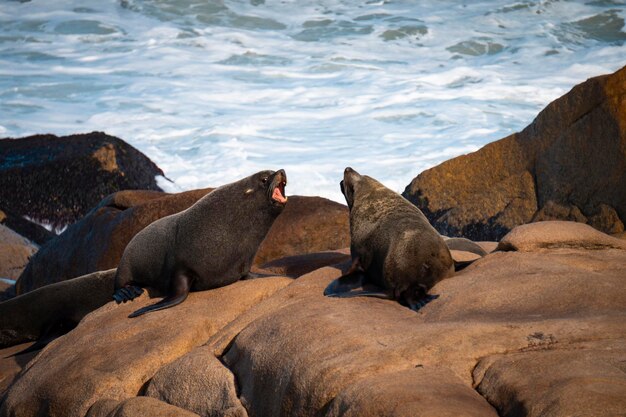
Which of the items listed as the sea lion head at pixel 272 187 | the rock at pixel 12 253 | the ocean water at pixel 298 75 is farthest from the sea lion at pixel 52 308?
the ocean water at pixel 298 75

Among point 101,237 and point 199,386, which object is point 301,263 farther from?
point 199,386

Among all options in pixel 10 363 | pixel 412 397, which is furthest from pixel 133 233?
pixel 412 397

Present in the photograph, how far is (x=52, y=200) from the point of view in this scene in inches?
522

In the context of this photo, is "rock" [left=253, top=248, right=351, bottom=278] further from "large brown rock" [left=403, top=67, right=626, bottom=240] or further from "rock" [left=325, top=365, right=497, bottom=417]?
"rock" [left=325, top=365, right=497, bottom=417]

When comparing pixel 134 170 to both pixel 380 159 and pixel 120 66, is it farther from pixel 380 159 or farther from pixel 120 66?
pixel 120 66

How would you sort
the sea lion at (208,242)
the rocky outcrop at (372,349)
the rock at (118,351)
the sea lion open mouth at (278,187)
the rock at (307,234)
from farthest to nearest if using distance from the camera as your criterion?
the rock at (307,234) < the sea lion open mouth at (278,187) < the sea lion at (208,242) < the rock at (118,351) < the rocky outcrop at (372,349)

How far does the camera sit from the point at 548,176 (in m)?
9.73

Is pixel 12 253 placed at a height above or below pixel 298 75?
above

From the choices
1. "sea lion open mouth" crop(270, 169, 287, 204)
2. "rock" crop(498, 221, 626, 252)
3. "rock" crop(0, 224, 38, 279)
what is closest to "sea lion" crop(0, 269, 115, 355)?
"sea lion open mouth" crop(270, 169, 287, 204)

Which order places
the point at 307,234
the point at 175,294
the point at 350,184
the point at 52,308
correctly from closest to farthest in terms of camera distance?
the point at 175,294, the point at 350,184, the point at 52,308, the point at 307,234

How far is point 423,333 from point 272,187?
9.26 ft

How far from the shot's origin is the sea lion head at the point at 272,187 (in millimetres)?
7074

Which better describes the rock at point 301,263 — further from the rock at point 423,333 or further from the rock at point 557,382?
the rock at point 557,382

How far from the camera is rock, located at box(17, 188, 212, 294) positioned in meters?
9.81
